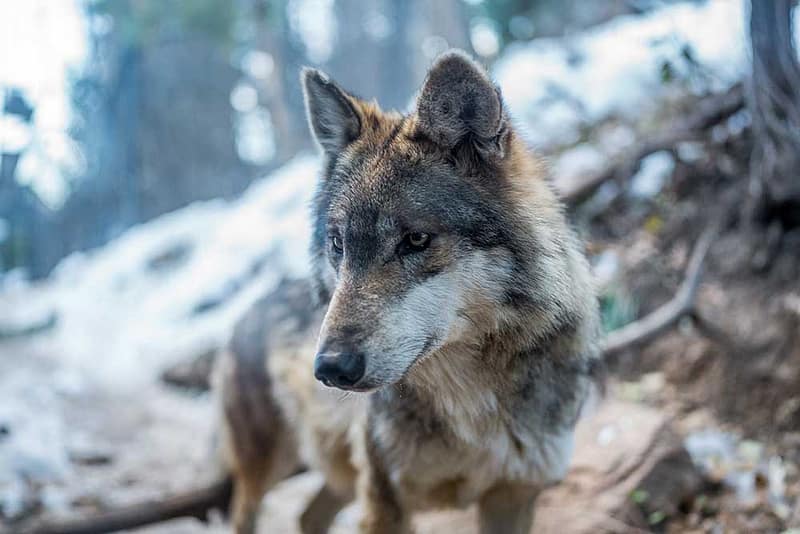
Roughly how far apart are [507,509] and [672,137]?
361cm

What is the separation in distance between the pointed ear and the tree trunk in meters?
3.19

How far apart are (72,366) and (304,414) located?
18.0 feet

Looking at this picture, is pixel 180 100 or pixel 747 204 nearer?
pixel 747 204

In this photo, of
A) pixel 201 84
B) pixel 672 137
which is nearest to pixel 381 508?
pixel 672 137

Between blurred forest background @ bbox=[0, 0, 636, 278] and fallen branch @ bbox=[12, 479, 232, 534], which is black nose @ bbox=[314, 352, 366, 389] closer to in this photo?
fallen branch @ bbox=[12, 479, 232, 534]

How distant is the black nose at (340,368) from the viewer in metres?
1.86

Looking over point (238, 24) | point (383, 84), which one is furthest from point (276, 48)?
point (383, 84)

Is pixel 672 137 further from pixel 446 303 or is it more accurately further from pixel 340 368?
pixel 340 368

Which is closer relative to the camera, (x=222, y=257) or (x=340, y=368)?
(x=340, y=368)

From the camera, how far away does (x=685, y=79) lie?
4.89 meters

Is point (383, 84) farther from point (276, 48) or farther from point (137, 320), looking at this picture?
point (137, 320)

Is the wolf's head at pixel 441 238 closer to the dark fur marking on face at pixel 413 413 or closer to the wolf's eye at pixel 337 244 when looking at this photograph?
the wolf's eye at pixel 337 244

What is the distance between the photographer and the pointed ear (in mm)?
2497

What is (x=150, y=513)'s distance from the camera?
3.63m
